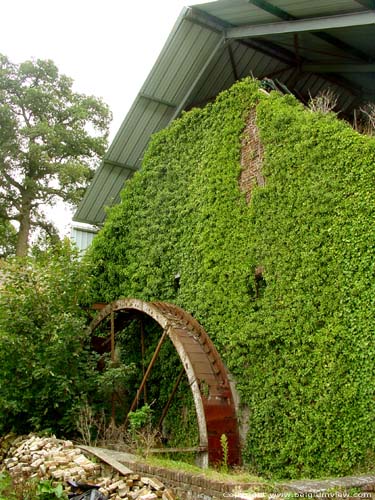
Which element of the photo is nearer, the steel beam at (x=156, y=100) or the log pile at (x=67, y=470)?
the log pile at (x=67, y=470)

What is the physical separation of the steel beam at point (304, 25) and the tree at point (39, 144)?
16510mm

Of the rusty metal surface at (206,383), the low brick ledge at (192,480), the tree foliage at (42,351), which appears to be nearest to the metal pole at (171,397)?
the rusty metal surface at (206,383)

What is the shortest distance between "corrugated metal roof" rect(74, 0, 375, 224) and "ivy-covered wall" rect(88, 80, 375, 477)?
2003 millimetres

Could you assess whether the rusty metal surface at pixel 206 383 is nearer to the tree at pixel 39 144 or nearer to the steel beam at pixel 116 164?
the steel beam at pixel 116 164

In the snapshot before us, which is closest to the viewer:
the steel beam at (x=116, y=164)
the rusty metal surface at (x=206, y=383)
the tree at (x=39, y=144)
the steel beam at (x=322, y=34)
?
the rusty metal surface at (x=206, y=383)

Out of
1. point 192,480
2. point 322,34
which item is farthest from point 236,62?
point 192,480

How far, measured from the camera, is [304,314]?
919cm

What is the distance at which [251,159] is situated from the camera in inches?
448

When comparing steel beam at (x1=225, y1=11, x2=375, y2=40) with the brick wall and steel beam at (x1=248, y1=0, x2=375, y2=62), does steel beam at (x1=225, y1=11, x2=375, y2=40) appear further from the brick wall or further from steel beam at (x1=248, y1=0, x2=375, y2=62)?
the brick wall

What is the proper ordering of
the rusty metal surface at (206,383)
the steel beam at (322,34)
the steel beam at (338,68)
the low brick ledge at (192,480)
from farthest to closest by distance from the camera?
the steel beam at (338,68)
the steel beam at (322,34)
the rusty metal surface at (206,383)
the low brick ledge at (192,480)

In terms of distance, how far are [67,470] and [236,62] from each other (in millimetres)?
10717

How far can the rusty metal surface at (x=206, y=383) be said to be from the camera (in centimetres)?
940

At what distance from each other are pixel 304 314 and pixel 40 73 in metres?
24.5

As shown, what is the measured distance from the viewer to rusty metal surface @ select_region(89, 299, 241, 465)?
940 cm
